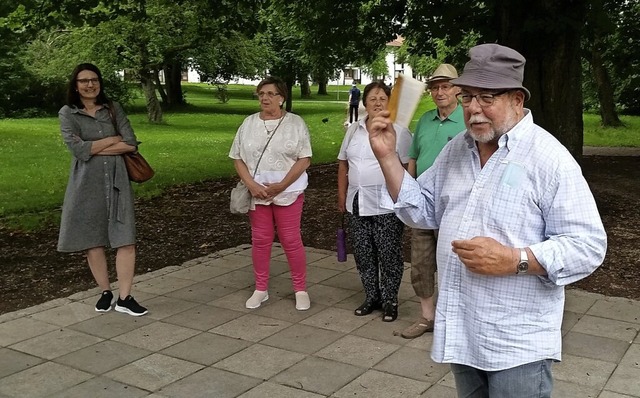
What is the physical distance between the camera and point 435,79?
489 centimetres

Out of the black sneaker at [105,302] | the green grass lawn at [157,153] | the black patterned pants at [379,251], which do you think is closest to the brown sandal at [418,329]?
the black patterned pants at [379,251]

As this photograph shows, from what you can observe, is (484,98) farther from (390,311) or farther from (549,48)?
(549,48)

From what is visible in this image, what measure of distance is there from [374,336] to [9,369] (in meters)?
2.50

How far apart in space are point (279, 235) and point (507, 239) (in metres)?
3.70

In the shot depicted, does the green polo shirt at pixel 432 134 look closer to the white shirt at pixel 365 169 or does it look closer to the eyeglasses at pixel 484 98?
the white shirt at pixel 365 169

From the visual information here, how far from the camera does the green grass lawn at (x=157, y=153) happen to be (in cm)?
1129

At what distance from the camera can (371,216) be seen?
5520mm

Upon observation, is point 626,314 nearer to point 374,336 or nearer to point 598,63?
point 374,336

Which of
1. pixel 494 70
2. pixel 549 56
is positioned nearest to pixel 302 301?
pixel 494 70

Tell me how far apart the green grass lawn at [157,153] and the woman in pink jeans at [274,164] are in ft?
3.65

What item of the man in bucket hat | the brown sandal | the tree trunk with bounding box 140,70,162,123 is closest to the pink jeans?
the brown sandal

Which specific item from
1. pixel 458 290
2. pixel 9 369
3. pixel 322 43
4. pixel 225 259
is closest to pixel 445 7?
pixel 322 43

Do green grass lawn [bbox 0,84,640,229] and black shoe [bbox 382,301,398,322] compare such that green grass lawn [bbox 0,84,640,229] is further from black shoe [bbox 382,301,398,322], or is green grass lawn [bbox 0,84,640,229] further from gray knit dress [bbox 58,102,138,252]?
gray knit dress [bbox 58,102,138,252]

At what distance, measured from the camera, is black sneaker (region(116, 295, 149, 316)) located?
226 inches
